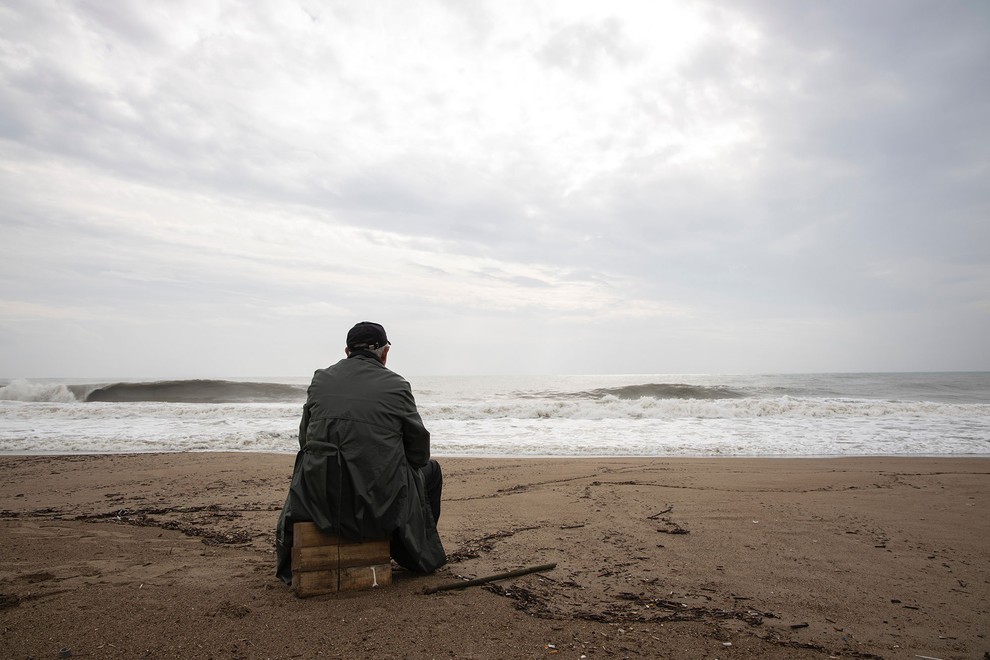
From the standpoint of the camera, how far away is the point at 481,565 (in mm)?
3781

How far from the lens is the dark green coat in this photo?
2969 mm

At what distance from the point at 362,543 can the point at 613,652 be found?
1504mm

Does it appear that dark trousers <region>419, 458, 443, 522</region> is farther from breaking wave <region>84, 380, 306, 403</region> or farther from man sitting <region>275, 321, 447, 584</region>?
breaking wave <region>84, 380, 306, 403</region>

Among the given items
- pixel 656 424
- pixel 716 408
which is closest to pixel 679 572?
pixel 656 424

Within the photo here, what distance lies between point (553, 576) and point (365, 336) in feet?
6.59

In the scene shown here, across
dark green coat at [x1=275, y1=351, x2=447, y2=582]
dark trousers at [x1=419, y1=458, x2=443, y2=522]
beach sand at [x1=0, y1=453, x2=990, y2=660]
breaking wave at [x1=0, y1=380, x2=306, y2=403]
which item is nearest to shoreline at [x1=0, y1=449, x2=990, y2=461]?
beach sand at [x1=0, y1=453, x2=990, y2=660]

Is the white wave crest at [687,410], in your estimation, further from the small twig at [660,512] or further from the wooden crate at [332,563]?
the wooden crate at [332,563]

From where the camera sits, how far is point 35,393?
25.9m

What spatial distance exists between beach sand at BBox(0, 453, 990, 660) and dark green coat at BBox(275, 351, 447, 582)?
0.48 m

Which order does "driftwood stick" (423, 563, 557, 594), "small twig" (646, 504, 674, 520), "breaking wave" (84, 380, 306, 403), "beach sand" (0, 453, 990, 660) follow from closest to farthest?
"beach sand" (0, 453, 990, 660) < "driftwood stick" (423, 563, 557, 594) < "small twig" (646, 504, 674, 520) < "breaking wave" (84, 380, 306, 403)

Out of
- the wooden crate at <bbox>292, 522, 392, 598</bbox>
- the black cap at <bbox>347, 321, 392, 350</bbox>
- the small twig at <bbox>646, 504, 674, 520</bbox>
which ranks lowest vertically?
the small twig at <bbox>646, 504, 674, 520</bbox>

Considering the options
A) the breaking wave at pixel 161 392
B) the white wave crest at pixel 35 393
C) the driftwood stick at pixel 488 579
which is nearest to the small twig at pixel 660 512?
the driftwood stick at pixel 488 579

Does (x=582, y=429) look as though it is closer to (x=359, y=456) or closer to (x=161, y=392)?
(x=359, y=456)

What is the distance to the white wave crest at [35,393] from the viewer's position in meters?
25.4
